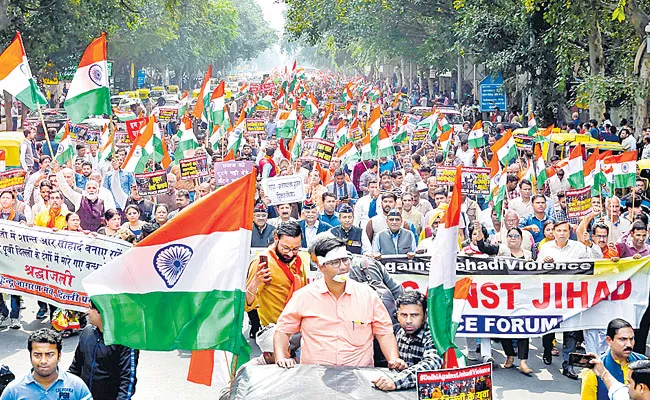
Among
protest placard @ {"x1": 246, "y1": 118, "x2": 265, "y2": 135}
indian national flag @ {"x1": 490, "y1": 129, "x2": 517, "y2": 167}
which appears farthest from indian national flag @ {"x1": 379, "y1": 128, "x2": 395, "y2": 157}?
protest placard @ {"x1": 246, "y1": 118, "x2": 265, "y2": 135}

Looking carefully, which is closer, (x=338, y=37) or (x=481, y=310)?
(x=481, y=310)

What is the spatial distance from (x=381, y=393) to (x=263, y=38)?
→ 377ft

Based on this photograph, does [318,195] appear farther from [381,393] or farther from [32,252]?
[381,393]

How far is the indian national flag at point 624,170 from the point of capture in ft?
45.3

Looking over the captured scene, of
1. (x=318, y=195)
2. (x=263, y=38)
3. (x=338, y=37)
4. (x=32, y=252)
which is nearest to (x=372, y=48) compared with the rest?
(x=338, y=37)

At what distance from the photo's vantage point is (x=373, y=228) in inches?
482

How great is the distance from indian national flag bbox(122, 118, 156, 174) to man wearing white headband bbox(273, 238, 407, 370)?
9.82m

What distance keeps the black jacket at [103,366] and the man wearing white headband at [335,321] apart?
1223 millimetres

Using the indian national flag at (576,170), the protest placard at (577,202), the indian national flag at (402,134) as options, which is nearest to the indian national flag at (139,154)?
the indian national flag at (576,170)

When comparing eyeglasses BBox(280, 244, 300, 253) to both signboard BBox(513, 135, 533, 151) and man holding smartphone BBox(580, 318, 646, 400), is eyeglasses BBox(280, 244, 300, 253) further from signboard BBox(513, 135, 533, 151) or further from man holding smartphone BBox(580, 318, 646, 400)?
signboard BBox(513, 135, 533, 151)

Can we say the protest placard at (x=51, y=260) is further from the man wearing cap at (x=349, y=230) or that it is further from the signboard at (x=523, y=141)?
the signboard at (x=523, y=141)

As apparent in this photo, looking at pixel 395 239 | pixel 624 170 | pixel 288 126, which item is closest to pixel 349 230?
pixel 395 239

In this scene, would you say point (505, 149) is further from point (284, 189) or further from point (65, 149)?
point (65, 149)

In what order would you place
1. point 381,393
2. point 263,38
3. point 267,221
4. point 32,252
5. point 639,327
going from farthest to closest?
point 263,38, point 267,221, point 32,252, point 639,327, point 381,393
